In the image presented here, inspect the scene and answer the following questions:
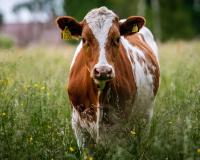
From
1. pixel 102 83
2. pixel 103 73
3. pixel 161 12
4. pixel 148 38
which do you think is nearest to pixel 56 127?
pixel 102 83

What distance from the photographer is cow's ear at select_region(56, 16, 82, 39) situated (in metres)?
7.62

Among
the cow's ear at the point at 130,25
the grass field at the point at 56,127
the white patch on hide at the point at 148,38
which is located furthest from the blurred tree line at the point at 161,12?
the cow's ear at the point at 130,25

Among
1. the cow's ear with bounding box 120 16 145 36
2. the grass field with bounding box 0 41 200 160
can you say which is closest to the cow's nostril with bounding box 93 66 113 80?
the grass field with bounding box 0 41 200 160

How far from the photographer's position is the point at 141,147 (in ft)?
22.0

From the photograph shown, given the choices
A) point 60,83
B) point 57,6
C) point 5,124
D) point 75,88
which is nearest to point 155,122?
point 75,88

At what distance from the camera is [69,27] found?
7.70 metres

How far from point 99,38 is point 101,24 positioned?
216mm

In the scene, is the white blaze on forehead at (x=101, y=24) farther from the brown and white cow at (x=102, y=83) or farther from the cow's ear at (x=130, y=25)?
the cow's ear at (x=130, y=25)

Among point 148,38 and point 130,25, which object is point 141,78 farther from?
point 148,38

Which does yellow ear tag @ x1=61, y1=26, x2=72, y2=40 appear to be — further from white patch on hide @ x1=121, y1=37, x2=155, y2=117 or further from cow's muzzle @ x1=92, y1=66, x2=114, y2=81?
cow's muzzle @ x1=92, y1=66, x2=114, y2=81

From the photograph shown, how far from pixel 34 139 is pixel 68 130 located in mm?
884

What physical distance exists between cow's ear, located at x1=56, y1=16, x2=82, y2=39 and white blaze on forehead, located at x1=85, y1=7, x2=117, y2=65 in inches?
9.7

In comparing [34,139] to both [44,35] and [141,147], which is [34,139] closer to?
[141,147]

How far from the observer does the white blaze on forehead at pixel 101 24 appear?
7043 millimetres
